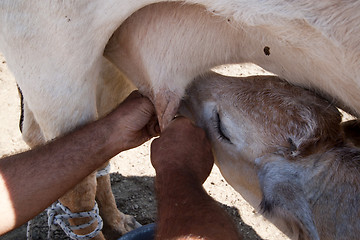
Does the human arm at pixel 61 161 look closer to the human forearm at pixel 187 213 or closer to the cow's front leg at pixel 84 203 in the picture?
the cow's front leg at pixel 84 203

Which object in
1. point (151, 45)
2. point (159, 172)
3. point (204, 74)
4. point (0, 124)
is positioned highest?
point (151, 45)

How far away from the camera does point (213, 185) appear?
2889 millimetres

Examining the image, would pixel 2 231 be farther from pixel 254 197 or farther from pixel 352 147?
pixel 352 147

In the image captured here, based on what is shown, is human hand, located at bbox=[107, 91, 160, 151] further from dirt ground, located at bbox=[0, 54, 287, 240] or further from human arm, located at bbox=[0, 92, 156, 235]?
dirt ground, located at bbox=[0, 54, 287, 240]

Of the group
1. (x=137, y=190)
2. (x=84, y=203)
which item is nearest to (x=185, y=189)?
(x=84, y=203)

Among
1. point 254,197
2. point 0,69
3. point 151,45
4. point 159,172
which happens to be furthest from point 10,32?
point 0,69

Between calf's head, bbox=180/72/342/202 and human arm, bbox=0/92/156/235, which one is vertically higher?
calf's head, bbox=180/72/342/202

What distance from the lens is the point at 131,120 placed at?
5.83ft

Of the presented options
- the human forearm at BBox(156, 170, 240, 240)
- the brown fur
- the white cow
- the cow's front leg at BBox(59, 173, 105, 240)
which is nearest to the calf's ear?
the brown fur

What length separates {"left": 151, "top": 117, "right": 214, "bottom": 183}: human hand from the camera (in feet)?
4.75

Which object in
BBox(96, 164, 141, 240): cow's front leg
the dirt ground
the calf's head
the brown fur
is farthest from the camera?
the dirt ground

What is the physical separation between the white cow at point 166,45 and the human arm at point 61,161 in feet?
0.22

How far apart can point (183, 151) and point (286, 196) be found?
0.38 meters

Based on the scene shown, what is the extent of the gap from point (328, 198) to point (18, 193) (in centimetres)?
109
